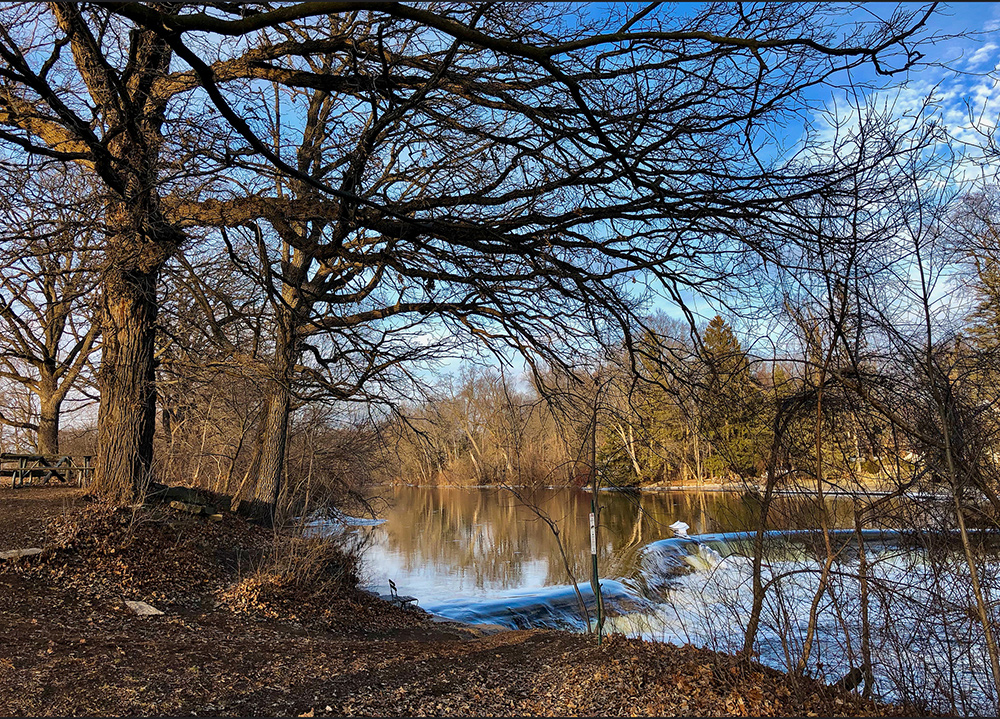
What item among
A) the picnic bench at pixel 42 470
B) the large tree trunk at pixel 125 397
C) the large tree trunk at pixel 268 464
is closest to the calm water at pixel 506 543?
the large tree trunk at pixel 268 464

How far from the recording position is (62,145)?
363 inches

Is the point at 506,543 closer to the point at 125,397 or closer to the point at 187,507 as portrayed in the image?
the point at 187,507

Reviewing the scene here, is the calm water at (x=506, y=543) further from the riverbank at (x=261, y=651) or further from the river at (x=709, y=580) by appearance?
the riverbank at (x=261, y=651)

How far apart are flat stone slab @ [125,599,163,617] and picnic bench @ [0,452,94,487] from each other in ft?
22.0

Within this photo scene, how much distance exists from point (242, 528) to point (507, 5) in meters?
9.51

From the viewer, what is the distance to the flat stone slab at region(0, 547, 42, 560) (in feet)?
27.1

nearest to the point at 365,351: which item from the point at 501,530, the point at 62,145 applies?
the point at 62,145

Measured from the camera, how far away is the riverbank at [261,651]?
500cm

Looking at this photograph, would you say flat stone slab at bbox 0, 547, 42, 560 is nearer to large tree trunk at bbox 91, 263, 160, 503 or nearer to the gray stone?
large tree trunk at bbox 91, 263, 160, 503

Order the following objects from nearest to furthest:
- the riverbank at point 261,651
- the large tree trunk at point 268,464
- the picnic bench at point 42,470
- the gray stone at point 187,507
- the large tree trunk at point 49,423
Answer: the riverbank at point 261,651 → the gray stone at point 187,507 → the large tree trunk at point 268,464 → the picnic bench at point 42,470 → the large tree trunk at point 49,423

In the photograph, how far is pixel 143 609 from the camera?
25.6 feet

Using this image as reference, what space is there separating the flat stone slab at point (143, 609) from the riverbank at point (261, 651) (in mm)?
68

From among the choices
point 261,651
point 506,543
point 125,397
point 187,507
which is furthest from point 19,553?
point 506,543

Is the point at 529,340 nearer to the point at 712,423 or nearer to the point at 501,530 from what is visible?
the point at 712,423
